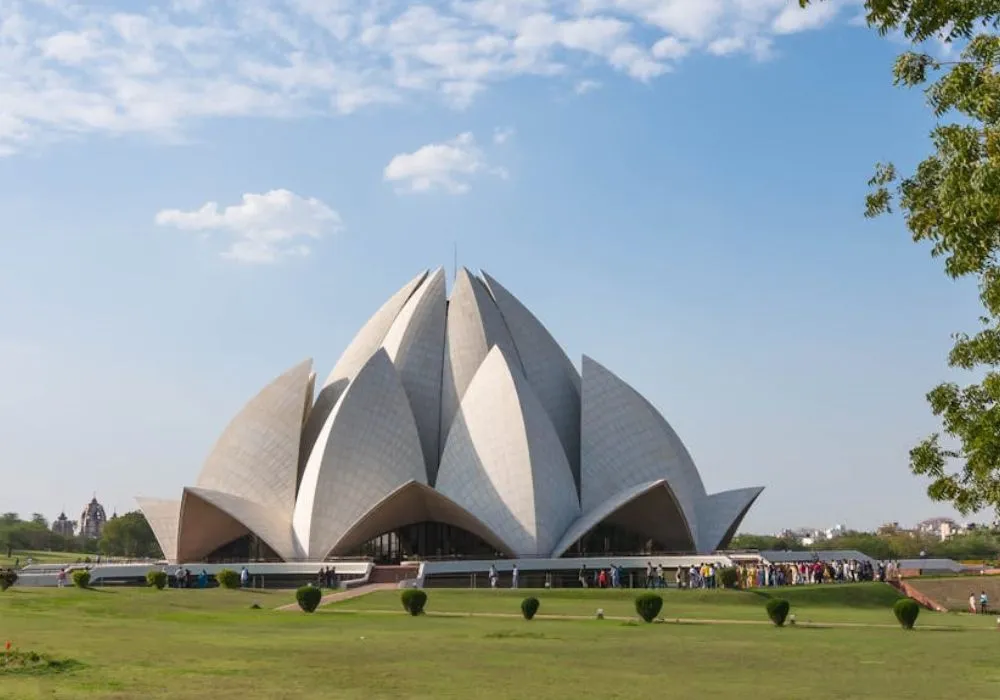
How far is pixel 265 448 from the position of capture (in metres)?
42.4

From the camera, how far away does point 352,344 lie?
1919 inches

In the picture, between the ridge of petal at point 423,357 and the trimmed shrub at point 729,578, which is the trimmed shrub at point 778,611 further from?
the ridge of petal at point 423,357

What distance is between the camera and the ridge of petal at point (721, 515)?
140ft

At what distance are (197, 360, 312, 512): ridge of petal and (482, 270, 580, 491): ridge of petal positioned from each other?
375 inches

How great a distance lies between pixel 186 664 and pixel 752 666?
23.1 feet

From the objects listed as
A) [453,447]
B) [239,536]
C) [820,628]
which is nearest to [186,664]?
[820,628]

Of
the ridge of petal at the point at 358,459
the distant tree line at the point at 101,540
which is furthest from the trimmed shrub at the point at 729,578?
the distant tree line at the point at 101,540

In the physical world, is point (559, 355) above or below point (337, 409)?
above

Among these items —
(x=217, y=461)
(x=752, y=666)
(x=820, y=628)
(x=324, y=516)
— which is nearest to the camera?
(x=752, y=666)

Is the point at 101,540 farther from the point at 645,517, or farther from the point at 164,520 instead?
the point at 645,517

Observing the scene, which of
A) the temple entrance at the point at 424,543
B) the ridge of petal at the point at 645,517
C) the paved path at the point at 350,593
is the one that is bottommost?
the paved path at the point at 350,593

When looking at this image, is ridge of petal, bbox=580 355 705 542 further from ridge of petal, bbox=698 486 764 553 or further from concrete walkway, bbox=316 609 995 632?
concrete walkway, bbox=316 609 995 632

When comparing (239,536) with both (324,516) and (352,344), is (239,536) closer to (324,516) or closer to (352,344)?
(324,516)

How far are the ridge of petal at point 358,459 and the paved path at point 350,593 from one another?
8.13 meters
